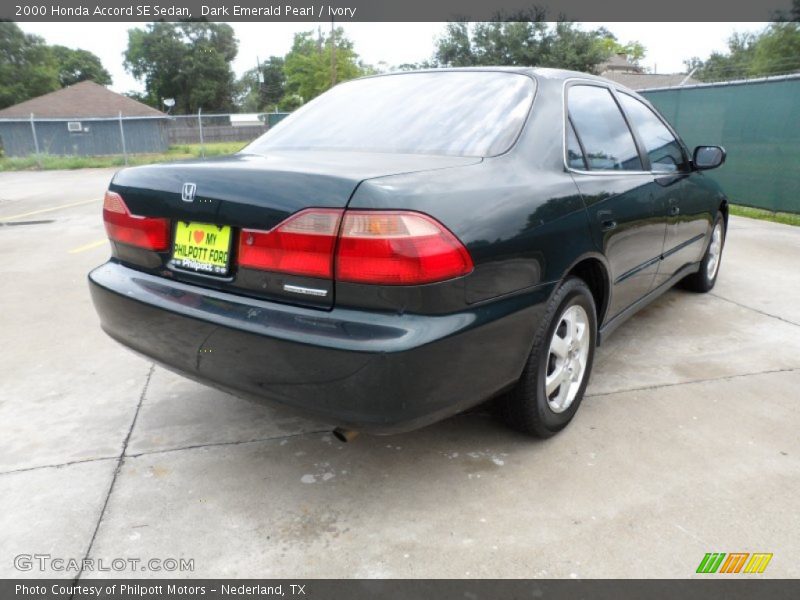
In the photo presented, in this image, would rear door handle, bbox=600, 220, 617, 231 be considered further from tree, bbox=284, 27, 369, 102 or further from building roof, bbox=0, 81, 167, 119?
building roof, bbox=0, 81, 167, 119

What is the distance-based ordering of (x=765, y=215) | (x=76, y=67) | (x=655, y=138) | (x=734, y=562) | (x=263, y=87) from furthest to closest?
(x=263, y=87)
(x=76, y=67)
(x=765, y=215)
(x=655, y=138)
(x=734, y=562)

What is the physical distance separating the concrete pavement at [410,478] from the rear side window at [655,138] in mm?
1136

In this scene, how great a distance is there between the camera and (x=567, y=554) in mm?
2068

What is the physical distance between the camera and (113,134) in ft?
104

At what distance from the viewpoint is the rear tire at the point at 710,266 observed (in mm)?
4898

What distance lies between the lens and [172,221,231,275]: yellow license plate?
2.20 m

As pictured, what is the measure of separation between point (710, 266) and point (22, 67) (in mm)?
62802

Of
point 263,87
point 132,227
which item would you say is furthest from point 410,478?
point 263,87

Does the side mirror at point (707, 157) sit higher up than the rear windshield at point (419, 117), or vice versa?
the rear windshield at point (419, 117)

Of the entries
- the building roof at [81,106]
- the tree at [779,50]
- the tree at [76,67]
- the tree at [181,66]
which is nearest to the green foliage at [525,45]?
the tree at [779,50]

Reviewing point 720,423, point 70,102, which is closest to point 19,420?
point 720,423

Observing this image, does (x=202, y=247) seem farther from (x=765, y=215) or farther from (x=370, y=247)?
(x=765, y=215)

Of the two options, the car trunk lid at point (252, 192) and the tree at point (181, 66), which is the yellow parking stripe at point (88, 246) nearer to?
the car trunk lid at point (252, 192)

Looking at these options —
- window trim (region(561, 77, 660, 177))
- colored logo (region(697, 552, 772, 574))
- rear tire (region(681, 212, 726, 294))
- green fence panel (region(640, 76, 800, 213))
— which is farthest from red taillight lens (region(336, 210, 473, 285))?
green fence panel (region(640, 76, 800, 213))
